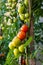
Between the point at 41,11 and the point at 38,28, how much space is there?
1.03 feet

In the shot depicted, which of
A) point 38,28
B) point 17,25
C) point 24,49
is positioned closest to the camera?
point 24,49

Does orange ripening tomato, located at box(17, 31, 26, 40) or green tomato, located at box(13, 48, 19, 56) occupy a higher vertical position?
orange ripening tomato, located at box(17, 31, 26, 40)

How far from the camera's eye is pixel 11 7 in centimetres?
104

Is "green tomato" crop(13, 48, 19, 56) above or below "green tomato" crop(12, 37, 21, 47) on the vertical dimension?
below

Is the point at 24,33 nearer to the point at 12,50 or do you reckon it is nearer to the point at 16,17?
the point at 12,50

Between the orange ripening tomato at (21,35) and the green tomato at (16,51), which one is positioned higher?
the orange ripening tomato at (21,35)

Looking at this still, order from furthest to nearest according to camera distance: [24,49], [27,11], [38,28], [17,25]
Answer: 1. [38,28]
2. [17,25]
3. [27,11]
4. [24,49]

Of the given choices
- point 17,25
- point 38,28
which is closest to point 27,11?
point 17,25

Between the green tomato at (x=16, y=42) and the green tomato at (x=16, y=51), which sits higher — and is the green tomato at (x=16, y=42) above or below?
above

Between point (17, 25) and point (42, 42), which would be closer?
point (17, 25)

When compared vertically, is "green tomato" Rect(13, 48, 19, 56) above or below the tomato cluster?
below

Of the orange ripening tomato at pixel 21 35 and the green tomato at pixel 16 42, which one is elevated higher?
the orange ripening tomato at pixel 21 35

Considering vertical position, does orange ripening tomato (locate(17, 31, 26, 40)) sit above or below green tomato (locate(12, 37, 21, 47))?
above

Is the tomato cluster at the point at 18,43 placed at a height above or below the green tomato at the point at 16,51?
above
